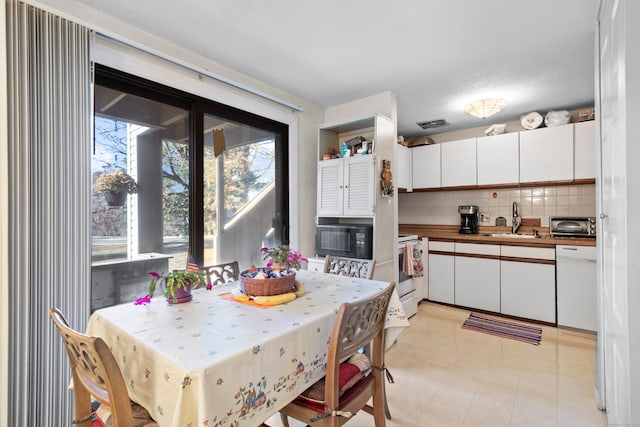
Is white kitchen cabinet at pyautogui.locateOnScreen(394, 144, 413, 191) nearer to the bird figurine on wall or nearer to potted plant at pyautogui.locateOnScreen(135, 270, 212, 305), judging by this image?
the bird figurine on wall

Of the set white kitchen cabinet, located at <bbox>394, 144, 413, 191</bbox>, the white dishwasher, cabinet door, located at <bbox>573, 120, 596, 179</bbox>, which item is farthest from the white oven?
cabinet door, located at <bbox>573, 120, 596, 179</bbox>

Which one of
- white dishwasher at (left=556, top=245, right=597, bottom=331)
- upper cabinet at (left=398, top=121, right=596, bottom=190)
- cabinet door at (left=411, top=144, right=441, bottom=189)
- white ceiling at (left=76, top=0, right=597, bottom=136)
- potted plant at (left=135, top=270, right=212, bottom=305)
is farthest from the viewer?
cabinet door at (left=411, top=144, right=441, bottom=189)

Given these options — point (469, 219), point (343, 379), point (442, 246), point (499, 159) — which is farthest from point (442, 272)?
point (343, 379)

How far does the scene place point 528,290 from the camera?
3.24m

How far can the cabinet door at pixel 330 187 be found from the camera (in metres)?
3.01

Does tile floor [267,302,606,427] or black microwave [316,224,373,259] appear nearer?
tile floor [267,302,606,427]

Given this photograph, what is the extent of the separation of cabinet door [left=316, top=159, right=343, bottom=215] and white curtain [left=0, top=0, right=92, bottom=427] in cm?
193

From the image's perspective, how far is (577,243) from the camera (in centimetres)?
298

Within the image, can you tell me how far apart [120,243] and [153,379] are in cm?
138

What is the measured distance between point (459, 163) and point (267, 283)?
3.20 meters

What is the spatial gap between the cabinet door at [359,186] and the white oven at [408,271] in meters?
0.78

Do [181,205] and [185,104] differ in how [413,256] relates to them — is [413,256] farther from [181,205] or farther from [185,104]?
[185,104]

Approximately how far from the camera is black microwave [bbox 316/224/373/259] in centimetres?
280

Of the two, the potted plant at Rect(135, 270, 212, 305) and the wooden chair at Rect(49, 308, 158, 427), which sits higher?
the potted plant at Rect(135, 270, 212, 305)
